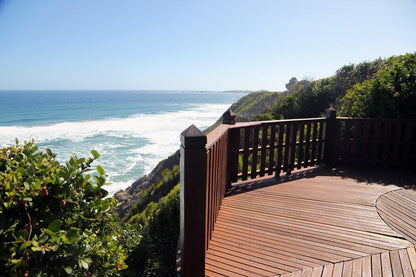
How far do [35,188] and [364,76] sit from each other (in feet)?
41.6

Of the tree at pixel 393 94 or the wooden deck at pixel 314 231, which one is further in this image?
the tree at pixel 393 94

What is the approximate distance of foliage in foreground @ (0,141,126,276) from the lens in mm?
1048

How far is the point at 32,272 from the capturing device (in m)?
Answer: 1.09

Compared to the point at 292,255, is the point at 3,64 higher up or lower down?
higher up

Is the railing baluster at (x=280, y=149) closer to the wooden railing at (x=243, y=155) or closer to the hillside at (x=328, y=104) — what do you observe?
the wooden railing at (x=243, y=155)

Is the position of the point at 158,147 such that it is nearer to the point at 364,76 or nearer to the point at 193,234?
the point at 364,76

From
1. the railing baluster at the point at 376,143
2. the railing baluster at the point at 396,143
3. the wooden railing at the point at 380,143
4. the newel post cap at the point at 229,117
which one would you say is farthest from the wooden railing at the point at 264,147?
the railing baluster at the point at 396,143

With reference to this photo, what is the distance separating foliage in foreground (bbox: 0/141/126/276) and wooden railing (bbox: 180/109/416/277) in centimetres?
55

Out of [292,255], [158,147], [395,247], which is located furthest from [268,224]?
[158,147]

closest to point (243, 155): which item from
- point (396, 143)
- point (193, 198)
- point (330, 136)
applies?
point (330, 136)

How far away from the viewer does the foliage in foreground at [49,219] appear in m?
1.05

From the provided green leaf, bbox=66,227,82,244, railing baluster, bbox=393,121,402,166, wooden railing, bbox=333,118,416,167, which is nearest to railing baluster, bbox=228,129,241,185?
wooden railing, bbox=333,118,416,167

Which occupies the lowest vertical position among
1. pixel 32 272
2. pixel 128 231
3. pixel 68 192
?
pixel 128 231

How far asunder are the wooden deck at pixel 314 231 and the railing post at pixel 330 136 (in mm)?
1056
